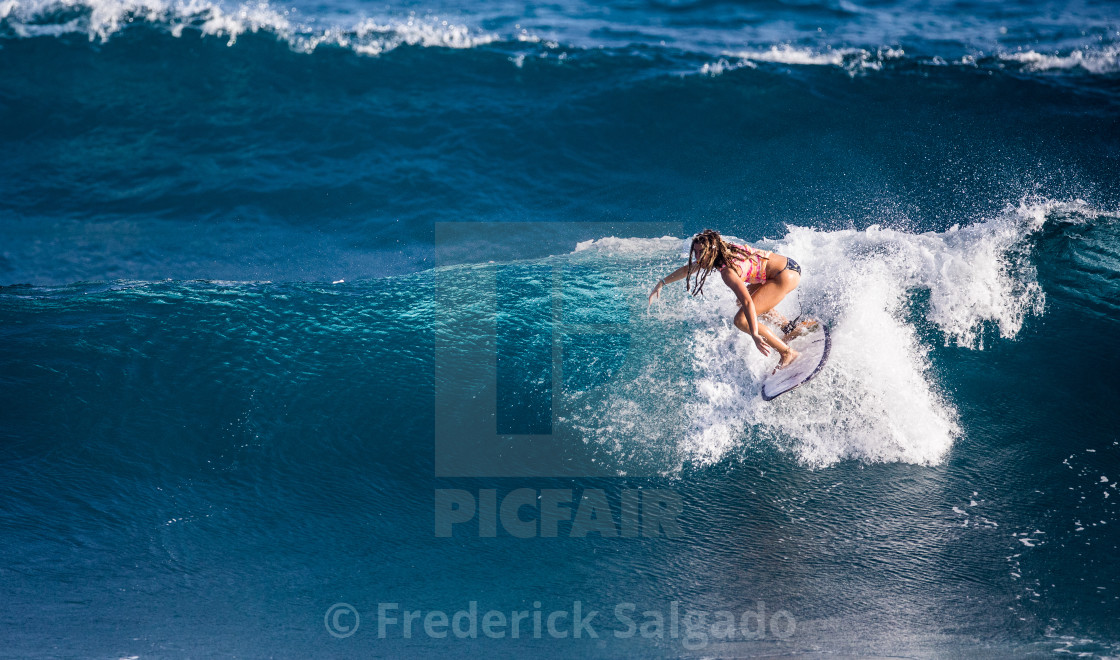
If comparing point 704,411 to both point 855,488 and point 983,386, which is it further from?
point 983,386

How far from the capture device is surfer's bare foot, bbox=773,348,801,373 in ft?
20.1

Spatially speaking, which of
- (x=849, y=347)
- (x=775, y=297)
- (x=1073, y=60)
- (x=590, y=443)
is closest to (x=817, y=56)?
(x=1073, y=60)

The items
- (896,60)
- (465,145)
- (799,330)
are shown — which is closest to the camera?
(799,330)

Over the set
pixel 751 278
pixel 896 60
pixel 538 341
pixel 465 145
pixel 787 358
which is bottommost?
pixel 538 341

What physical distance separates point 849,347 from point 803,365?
599 mm

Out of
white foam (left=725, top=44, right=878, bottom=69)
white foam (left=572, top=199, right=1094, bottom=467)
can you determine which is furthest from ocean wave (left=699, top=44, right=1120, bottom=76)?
white foam (left=572, top=199, right=1094, bottom=467)

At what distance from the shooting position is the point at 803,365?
20.1ft

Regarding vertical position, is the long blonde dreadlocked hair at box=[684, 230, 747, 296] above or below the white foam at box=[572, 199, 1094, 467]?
above

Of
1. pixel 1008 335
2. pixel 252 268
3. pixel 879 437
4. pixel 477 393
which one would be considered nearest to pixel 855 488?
pixel 879 437

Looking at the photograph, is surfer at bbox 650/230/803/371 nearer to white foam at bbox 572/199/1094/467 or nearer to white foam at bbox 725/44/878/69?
white foam at bbox 572/199/1094/467

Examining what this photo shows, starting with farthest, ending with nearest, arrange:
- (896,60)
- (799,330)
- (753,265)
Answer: (896,60) < (799,330) < (753,265)

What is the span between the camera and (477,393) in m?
6.64

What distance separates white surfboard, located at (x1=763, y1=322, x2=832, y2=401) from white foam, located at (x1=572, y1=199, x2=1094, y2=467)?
13 centimetres

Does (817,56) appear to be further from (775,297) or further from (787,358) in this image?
(787,358)
